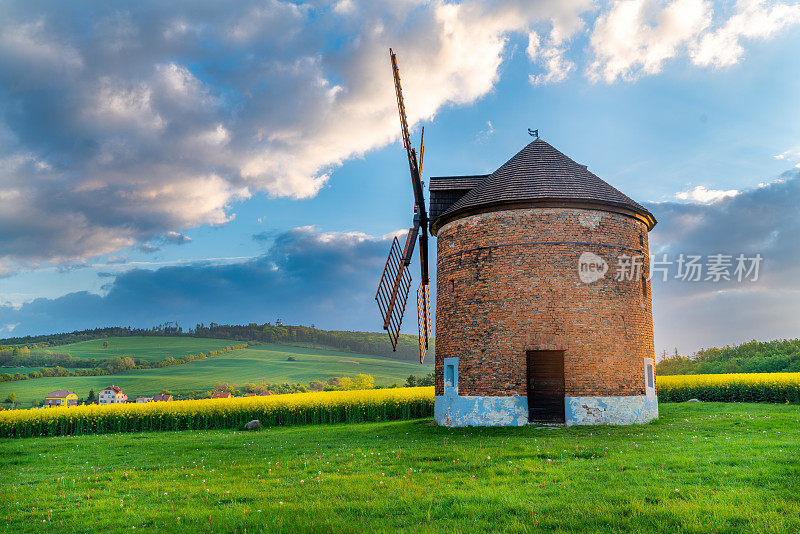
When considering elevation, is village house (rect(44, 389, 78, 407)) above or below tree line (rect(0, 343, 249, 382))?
below

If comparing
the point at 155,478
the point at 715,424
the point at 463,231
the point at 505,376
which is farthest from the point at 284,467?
the point at 715,424

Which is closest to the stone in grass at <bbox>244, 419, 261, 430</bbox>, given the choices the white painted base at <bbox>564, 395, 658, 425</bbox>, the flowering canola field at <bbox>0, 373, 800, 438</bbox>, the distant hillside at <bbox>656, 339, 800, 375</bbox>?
the flowering canola field at <bbox>0, 373, 800, 438</bbox>

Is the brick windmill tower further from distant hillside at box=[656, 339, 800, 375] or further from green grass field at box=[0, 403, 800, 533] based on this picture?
distant hillside at box=[656, 339, 800, 375]

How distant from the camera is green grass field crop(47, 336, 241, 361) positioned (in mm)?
96688

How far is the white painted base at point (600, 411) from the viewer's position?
17047 mm

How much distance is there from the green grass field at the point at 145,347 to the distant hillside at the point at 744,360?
257 ft

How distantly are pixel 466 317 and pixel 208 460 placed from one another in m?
8.91

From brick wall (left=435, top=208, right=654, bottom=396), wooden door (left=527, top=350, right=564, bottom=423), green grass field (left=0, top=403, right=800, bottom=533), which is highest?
brick wall (left=435, top=208, right=654, bottom=396)

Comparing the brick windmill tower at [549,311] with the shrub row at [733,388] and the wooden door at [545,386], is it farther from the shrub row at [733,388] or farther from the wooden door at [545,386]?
the shrub row at [733,388]

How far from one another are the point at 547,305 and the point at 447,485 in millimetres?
9306

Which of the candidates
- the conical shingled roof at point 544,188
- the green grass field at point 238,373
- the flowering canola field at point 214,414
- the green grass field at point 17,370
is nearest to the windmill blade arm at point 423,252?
the conical shingled roof at point 544,188

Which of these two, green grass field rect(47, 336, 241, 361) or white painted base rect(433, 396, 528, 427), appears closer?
white painted base rect(433, 396, 528, 427)

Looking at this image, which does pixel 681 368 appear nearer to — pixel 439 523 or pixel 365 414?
pixel 365 414

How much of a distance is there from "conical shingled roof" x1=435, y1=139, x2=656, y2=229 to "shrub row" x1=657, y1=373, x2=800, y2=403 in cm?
1468
